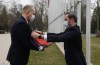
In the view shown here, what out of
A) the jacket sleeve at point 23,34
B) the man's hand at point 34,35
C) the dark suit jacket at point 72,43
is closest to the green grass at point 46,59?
the dark suit jacket at point 72,43

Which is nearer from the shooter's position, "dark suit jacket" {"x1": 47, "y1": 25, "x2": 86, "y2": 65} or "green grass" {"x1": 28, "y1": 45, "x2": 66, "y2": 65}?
"dark suit jacket" {"x1": 47, "y1": 25, "x2": 86, "y2": 65}

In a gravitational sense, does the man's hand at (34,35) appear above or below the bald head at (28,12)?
below

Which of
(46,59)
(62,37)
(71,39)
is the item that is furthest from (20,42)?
(46,59)

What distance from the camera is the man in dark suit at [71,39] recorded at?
6695 millimetres

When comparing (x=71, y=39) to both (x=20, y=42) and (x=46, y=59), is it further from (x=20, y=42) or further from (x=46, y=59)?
(x=46, y=59)

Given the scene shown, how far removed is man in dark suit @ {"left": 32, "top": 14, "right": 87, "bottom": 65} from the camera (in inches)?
264

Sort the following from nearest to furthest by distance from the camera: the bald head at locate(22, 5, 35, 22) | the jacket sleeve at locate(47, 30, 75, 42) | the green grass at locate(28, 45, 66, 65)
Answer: the jacket sleeve at locate(47, 30, 75, 42), the bald head at locate(22, 5, 35, 22), the green grass at locate(28, 45, 66, 65)

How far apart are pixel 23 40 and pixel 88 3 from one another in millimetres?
2350

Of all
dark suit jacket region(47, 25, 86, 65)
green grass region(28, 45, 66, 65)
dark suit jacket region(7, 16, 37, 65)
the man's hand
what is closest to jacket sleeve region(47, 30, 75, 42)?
dark suit jacket region(47, 25, 86, 65)

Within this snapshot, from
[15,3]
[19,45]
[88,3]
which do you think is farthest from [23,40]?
[15,3]

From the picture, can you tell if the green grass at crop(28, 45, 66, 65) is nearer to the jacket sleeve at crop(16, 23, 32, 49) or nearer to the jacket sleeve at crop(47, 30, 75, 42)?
the jacket sleeve at crop(47, 30, 75, 42)

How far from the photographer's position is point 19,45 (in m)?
6.73

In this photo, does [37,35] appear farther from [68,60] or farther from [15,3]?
[15,3]

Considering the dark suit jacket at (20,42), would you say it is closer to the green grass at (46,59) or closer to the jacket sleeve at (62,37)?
Answer: the jacket sleeve at (62,37)
